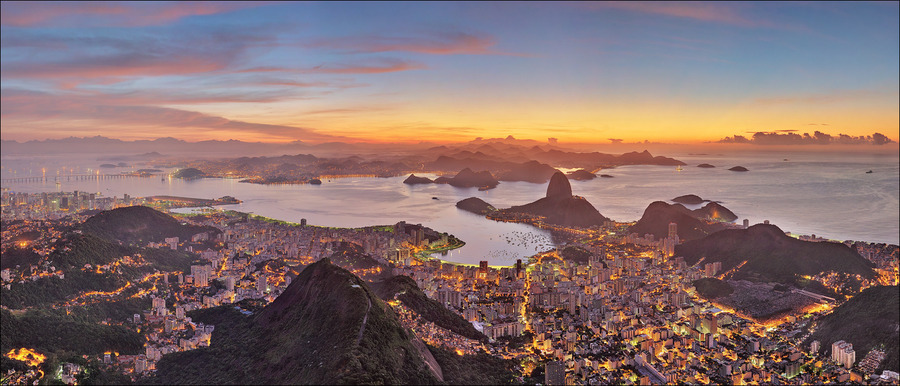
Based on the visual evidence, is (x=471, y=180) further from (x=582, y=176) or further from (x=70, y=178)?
(x=70, y=178)

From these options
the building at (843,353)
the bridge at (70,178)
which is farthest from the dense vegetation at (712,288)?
the bridge at (70,178)

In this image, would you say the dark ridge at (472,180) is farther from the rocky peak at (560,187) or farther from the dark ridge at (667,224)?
the dark ridge at (667,224)

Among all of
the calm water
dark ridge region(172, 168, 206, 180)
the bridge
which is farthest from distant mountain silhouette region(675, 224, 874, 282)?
the bridge

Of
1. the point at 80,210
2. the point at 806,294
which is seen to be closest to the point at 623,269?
the point at 806,294

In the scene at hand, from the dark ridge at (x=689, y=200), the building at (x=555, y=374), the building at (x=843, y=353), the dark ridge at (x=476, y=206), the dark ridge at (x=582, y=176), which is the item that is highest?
the dark ridge at (x=582, y=176)

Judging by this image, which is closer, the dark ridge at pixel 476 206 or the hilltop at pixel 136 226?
the hilltop at pixel 136 226

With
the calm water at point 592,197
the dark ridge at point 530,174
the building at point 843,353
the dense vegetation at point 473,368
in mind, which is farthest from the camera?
the dark ridge at point 530,174

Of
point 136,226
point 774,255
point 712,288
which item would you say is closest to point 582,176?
point 774,255

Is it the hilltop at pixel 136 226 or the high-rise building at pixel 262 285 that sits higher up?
the hilltop at pixel 136 226

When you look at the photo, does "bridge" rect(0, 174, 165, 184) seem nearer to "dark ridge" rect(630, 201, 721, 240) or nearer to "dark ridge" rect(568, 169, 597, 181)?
"dark ridge" rect(568, 169, 597, 181)
